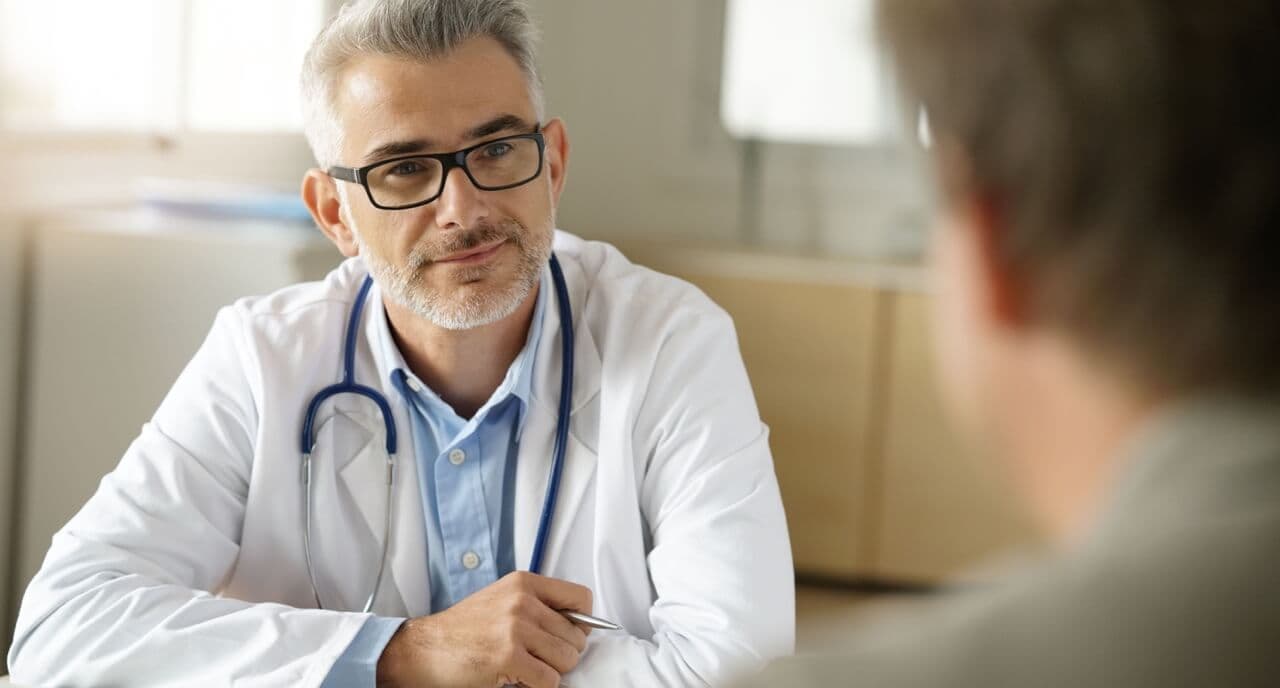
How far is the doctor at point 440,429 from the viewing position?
167cm

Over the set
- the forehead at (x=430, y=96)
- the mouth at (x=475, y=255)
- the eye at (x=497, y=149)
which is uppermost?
the forehead at (x=430, y=96)

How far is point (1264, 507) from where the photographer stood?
1.57 ft

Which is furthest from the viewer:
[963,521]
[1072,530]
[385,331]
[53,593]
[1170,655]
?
[963,521]

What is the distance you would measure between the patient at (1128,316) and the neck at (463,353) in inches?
51.0

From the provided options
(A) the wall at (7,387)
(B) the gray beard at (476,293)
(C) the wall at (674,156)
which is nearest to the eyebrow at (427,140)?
(B) the gray beard at (476,293)

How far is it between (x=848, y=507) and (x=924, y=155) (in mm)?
2828

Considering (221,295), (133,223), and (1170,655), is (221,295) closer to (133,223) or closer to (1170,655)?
(133,223)

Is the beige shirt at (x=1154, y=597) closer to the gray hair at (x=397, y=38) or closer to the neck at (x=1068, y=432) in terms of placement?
the neck at (x=1068, y=432)

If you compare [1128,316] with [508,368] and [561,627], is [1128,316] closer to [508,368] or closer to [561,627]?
[561,627]

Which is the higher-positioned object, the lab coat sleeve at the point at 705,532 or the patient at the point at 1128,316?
the patient at the point at 1128,316

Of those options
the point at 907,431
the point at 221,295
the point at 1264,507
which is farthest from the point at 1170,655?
the point at 907,431

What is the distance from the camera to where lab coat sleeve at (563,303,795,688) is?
1.56m

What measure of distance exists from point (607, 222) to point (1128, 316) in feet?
11.3

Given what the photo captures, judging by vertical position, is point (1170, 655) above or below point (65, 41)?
below
